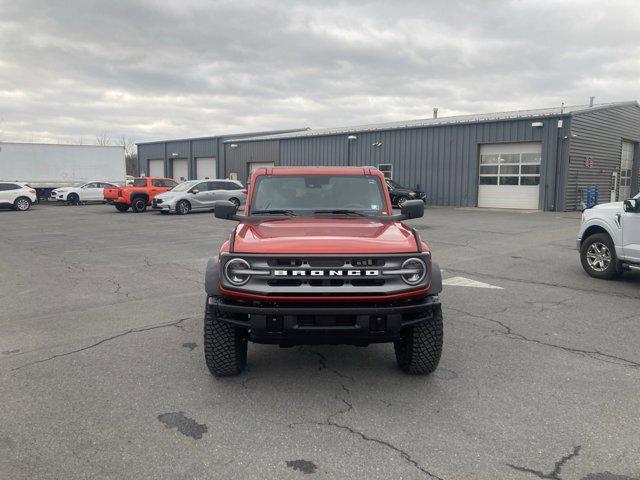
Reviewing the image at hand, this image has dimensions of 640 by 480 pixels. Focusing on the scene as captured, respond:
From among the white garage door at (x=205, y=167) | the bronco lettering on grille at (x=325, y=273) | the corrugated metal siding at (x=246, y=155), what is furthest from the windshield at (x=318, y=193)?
the white garage door at (x=205, y=167)

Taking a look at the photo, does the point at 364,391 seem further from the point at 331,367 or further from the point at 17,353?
the point at 17,353

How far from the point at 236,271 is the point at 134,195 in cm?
2301

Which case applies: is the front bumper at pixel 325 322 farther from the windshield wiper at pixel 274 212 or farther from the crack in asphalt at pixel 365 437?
the windshield wiper at pixel 274 212

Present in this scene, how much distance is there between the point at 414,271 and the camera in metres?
3.92

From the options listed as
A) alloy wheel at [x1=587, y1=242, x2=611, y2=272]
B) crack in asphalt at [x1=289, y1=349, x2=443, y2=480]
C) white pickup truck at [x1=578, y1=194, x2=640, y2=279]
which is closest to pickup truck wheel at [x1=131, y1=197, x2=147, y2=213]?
white pickup truck at [x1=578, y1=194, x2=640, y2=279]

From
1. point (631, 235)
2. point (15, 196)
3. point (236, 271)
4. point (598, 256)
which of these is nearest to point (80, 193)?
point (15, 196)

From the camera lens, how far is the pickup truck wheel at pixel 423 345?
4.16 meters

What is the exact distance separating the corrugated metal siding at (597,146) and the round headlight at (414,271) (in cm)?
2288

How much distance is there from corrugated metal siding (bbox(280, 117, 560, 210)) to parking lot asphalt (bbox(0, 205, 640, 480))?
725 inches

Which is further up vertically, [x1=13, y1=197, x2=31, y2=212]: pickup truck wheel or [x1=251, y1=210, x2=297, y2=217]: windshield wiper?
[x1=251, y1=210, x2=297, y2=217]: windshield wiper

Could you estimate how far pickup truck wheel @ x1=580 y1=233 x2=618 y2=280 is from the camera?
8.50 metres

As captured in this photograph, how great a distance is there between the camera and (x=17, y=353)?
16.6 feet

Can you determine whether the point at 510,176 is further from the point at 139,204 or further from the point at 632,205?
the point at 632,205

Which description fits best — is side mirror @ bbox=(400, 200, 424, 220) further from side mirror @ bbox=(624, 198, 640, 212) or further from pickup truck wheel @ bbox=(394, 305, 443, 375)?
side mirror @ bbox=(624, 198, 640, 212)
